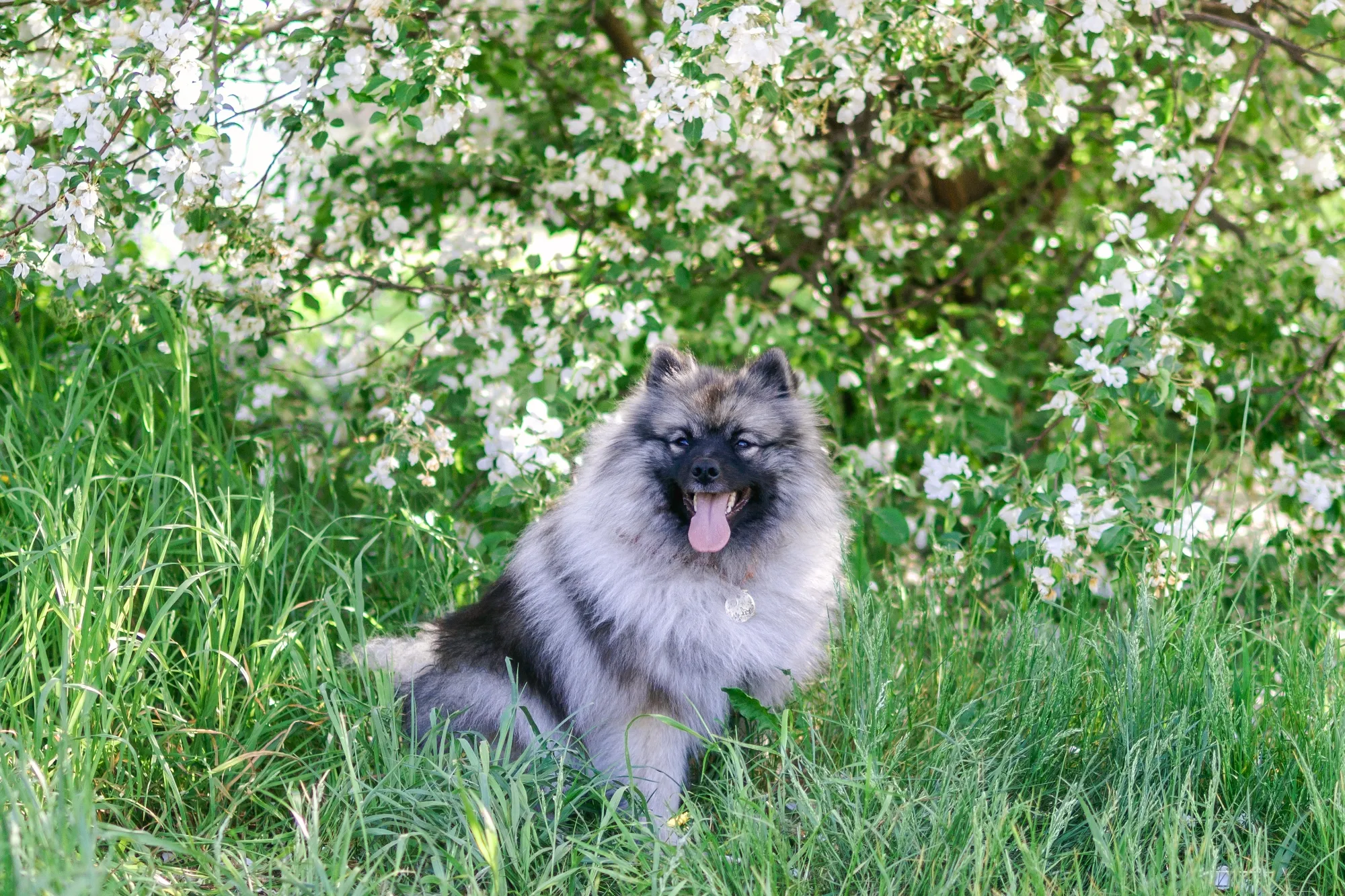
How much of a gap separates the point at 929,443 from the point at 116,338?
300cm

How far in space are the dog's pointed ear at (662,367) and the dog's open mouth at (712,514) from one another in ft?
1.34

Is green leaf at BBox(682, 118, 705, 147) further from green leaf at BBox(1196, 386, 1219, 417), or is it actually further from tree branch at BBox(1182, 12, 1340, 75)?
tree branch at BBox(1182, 12, 1340, 75)

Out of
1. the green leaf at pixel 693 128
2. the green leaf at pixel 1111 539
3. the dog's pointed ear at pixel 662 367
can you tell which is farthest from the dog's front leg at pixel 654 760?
the green leaf at pixel 693 128

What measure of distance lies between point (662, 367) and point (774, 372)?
1.08 ft

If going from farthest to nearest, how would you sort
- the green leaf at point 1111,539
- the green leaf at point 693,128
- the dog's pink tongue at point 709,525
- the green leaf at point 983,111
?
the green leaf at point 983,111 → the green leaf at point 1111,539 → the green leaf at point 693,128 → the dog's pink tongue at point 709,525

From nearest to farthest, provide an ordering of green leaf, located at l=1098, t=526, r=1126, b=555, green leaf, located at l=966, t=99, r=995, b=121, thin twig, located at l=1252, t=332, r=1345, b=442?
green leaf, located at l=1098, t=526, r=1126, b=555
green leaf, located at l=966, t=99, r=995, b=121
thin twig, located at l=1252, t=332, r=1345, b=442

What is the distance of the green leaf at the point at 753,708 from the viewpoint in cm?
299

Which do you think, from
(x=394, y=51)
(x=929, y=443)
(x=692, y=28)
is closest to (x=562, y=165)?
(x=394, y=51)

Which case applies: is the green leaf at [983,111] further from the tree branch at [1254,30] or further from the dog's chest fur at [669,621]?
the dog's chest fur at [669,621]

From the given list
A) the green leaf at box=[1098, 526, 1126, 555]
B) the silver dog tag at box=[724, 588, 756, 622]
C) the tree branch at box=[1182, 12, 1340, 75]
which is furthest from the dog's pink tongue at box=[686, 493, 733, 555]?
the tree branch at box=[1182, 12, 1340, 75]

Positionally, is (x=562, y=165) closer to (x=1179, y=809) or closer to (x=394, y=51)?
(x=394, y=51)

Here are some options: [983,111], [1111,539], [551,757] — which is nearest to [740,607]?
Answer: [551,757]

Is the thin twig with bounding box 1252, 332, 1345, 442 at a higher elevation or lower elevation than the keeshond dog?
higher

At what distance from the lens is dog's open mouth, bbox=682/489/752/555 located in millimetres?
3098
